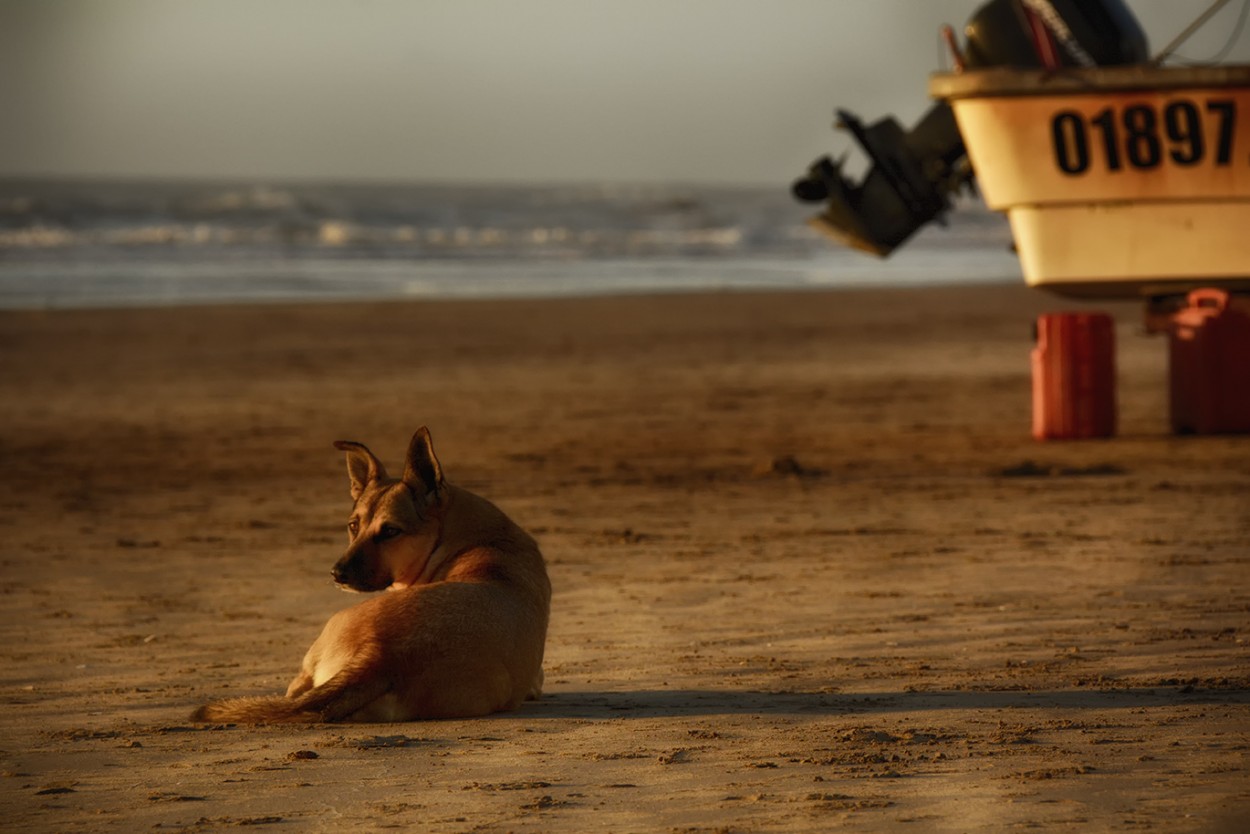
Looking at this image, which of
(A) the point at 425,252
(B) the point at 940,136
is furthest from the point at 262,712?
(A) the point at 425,252

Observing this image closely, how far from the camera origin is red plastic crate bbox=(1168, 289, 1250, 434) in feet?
38.9

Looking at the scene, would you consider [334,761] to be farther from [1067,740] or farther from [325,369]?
[325,369]

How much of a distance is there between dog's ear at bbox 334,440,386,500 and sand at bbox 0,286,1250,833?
747 mm

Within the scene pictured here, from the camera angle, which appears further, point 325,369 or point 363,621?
point 325,369

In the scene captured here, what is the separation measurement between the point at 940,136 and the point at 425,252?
3358 centimetres

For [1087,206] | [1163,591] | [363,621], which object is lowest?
[1163,591]

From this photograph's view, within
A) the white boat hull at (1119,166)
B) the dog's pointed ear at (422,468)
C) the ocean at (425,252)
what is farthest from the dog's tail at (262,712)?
the ocean at (425,252)

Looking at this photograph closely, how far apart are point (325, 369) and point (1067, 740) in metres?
14.1

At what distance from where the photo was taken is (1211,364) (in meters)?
12.1

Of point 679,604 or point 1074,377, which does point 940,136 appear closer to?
point 1074,377

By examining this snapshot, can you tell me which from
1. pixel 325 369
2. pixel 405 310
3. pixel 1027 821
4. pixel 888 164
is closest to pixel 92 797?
pixel 1027 821

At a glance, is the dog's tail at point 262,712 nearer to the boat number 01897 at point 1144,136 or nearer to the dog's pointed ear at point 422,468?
the dog's pointed ear at point 422,468

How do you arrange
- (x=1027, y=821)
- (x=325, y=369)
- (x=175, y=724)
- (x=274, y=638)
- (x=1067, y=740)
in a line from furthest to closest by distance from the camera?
1. (x=325, y=369)
2. (x=274, y=638)
3. (x=175, y=724)
4. (x=1067, y=740)
5. (x=1027, y=821)

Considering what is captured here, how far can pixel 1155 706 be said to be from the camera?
5.45m
